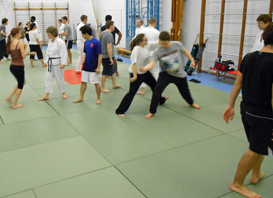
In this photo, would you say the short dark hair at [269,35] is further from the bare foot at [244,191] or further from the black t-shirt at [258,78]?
the bare foot at [244,191]

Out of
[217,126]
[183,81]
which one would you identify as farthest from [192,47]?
[217,126]

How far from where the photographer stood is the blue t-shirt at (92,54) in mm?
5598

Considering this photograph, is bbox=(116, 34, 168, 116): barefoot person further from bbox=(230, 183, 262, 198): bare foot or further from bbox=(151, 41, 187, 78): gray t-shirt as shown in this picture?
bbox=(230, 183, 262, 198): bare foot

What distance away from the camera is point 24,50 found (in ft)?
18.2

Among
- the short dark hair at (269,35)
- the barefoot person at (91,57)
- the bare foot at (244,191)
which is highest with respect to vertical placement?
the short dark hair at (269,35)

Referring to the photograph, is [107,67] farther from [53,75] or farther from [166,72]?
[166,72]

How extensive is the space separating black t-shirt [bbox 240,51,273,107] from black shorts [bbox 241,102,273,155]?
7 cm

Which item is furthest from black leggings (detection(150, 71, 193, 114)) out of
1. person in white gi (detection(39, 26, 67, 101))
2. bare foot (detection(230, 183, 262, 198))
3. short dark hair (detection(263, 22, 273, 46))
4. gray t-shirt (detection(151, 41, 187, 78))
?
short dark hair (detection(263, 22, 273, 46))

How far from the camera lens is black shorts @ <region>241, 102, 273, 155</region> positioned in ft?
8.50

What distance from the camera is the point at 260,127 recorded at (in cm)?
262

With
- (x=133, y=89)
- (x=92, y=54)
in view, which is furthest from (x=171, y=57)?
(x=92, y=54)

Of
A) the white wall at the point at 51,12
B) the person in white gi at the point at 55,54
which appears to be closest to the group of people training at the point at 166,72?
the person in white gi at the point at 55,54

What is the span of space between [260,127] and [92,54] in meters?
3.86

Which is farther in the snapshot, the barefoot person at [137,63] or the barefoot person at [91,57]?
the barefoot person at [91,57]
